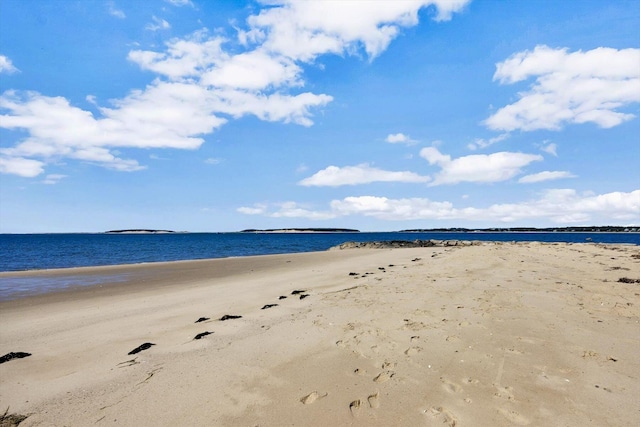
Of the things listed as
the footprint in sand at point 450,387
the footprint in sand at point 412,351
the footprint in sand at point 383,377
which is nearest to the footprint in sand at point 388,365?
the footprint in sand at point 383,377

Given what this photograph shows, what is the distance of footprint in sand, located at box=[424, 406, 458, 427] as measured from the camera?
3.92m

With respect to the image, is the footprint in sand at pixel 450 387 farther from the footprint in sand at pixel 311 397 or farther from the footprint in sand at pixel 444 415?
the footprint in sand at pixel 311 397

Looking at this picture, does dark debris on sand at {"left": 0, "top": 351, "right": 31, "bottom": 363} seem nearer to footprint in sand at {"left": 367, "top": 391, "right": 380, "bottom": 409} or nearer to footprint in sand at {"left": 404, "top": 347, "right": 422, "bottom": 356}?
footprint in sand at {"left": 367, "top": 391, "right": 380, "bottom": 409}

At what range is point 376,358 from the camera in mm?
5805

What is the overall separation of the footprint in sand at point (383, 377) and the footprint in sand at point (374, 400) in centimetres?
34

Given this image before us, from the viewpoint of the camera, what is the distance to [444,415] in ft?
13.3

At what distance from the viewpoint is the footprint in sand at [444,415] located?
154 inches

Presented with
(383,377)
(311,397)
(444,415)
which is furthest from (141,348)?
(444,415)

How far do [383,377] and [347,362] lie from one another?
786 mm

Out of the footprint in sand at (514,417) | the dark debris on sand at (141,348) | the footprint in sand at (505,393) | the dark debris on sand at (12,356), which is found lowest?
the dark debris on sand at (12,356)

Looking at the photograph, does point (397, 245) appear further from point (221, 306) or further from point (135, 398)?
point (135, 398)

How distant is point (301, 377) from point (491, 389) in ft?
9.15

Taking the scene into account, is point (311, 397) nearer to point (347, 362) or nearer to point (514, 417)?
point (347, 362)

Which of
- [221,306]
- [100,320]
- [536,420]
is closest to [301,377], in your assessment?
[536,420]
